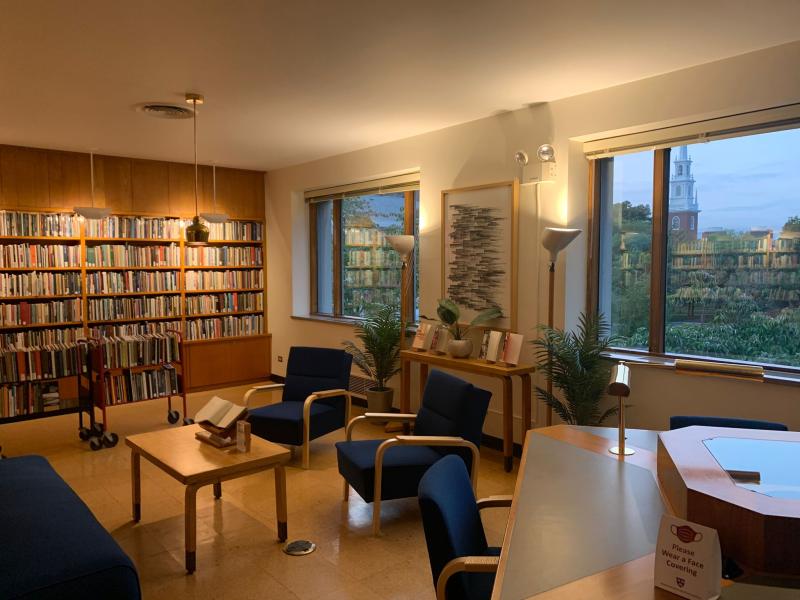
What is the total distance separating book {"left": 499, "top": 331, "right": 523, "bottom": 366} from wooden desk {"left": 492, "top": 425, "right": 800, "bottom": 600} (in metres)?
1.89

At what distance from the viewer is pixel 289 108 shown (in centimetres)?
452

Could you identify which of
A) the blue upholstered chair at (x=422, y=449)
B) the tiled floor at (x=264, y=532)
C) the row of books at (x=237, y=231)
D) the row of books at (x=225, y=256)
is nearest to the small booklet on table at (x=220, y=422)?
the tiled floor at (x=264, y=532)

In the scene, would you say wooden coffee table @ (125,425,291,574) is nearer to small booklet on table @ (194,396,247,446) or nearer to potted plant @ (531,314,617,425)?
small booklet on table @ (194,396,247,446)

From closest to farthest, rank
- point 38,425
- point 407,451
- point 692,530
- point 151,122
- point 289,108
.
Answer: point 692,530 < point 407,451 < point 289,108 < point 151,122 < point 38,425

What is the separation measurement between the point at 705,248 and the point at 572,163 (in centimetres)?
108

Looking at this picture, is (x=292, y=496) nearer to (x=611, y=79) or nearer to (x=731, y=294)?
(x=731, y=294)

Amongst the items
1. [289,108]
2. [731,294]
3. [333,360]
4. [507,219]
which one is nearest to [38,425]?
[333,360]

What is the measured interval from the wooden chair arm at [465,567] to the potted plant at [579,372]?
241 cm

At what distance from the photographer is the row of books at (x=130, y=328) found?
646 cm

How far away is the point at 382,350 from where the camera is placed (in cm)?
568

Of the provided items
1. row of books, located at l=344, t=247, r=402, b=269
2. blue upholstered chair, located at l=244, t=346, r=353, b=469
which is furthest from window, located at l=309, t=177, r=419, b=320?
blue upholstered chair, located at l=244, t=346, r=353, b=469

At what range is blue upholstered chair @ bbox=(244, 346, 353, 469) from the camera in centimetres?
446

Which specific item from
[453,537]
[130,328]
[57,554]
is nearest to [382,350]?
[130,328]

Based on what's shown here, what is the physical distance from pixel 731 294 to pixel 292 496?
10.4 ft
